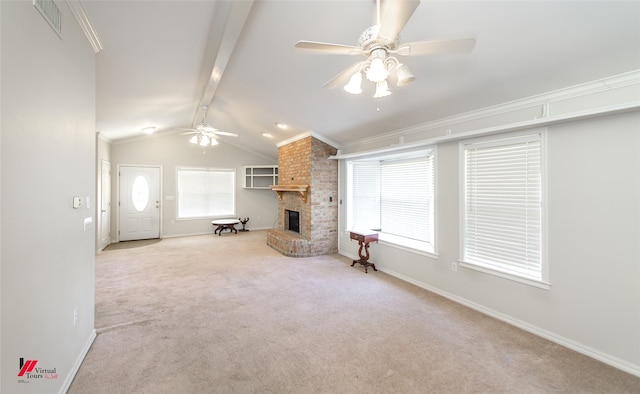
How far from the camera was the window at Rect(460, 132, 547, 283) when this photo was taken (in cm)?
261

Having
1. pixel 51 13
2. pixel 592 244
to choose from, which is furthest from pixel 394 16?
pixel 592 244

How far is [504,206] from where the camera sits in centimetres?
285

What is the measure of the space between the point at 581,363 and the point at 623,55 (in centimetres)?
241

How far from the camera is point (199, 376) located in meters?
1.96

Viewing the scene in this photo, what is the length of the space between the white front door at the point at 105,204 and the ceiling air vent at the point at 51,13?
493cm

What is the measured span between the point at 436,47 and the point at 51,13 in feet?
7.75

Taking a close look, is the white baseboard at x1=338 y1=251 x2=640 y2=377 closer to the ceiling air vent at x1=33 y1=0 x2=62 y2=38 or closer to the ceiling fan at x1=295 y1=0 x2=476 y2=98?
the ceiling fan at x1=295 y1=0 x2=476 y2=98

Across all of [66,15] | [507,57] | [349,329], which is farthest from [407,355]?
[66,15]

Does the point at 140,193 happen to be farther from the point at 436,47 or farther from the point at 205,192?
the point at 436,47

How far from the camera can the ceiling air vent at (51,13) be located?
1448 mm

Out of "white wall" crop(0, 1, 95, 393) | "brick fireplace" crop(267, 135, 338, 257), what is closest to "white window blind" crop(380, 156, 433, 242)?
"brick fireplace" crop(267, 135, 338, 257)

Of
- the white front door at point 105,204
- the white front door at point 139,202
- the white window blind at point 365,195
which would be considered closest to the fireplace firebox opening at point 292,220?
the white window blind at point 365,195

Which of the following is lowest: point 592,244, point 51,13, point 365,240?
point 365,240

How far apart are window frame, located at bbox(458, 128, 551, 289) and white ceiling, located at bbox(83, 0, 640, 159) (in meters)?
0.38
